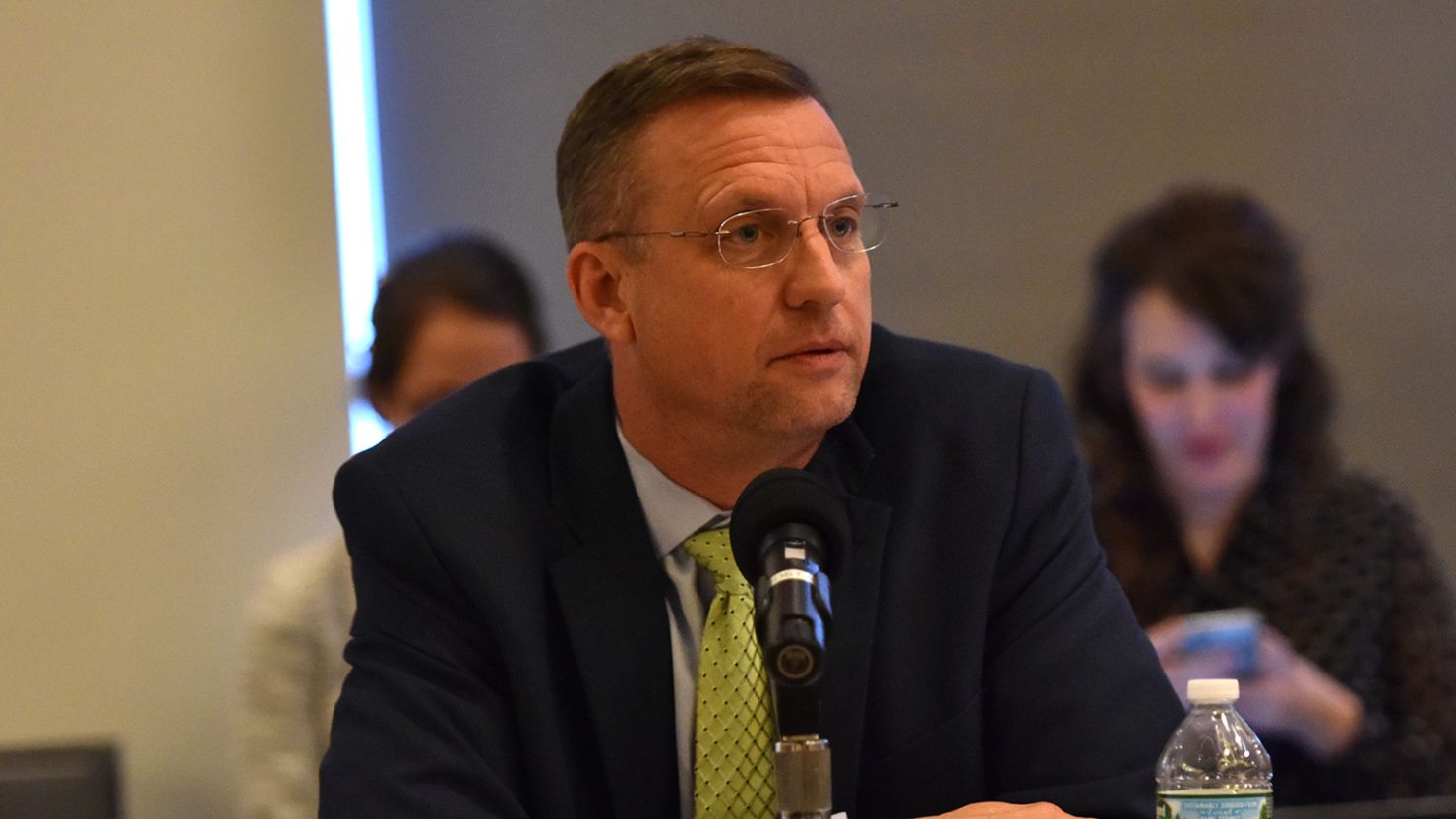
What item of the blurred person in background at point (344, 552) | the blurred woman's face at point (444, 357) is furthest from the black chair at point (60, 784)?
the blurred woman's face at point (444, 357)

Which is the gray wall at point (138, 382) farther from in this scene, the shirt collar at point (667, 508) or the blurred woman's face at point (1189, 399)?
the blurred woman's face at point (1189, 399)

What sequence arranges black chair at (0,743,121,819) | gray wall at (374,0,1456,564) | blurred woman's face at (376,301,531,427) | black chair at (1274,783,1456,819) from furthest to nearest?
gray wall at (374,0,1456,564), blurred woman's face at (376,301,531,427), black chair at (0,743,121,819), black chair at (1274,783,1456,819)

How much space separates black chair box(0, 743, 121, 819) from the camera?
51.3 inches

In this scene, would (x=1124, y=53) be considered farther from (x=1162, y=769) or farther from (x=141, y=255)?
(x=1162, y=769)

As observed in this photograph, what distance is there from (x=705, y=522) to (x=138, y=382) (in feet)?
4.69

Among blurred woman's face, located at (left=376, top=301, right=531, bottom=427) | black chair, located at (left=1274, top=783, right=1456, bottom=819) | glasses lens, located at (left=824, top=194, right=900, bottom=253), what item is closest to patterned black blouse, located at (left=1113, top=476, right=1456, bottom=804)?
blurred woman's face, located at (left=376, top=301, right=531, bottom=427)

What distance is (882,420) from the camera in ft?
5.94

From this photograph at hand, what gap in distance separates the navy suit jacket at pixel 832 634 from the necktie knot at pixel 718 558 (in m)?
0.05

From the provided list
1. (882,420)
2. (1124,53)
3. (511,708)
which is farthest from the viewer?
(1124,53)

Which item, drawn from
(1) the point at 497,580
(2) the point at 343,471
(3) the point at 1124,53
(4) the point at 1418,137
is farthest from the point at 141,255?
(4) the point at 1418,137

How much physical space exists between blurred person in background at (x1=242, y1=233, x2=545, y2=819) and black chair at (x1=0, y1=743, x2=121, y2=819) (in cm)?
110

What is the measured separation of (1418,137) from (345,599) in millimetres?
2816

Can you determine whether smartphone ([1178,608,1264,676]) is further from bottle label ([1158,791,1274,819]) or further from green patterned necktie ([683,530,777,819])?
bottle label ([1158,791,1274,819])

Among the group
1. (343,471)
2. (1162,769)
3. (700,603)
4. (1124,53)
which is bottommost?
(1162,769)
